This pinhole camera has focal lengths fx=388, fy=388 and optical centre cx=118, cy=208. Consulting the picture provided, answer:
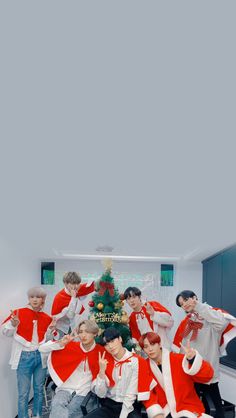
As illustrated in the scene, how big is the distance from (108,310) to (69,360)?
0.94 meters

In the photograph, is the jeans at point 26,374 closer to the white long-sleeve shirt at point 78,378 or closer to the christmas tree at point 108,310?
the white long-sleeve shirt at point 78,378

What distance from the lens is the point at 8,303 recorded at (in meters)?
3.68

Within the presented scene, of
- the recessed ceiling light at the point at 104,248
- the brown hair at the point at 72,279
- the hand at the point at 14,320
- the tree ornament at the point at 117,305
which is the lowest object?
the hand at the point at 14,320

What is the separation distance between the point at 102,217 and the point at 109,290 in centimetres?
90

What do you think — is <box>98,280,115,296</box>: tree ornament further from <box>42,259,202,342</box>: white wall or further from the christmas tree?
<box>42,259,202,342</box>: white wall

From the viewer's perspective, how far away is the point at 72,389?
326 centimetres

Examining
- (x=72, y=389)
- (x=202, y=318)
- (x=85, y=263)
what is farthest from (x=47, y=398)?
(x=202, y=318)

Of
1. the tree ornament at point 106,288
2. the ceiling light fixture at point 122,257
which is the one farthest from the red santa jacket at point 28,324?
the ceiling light fixture at point 122,257

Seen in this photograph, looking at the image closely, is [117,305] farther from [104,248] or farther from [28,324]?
[28,324]

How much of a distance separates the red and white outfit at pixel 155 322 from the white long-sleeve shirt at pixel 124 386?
2.88 feet

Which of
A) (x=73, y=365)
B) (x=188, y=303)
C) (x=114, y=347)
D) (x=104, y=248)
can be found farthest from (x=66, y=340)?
(x=104, y=248)

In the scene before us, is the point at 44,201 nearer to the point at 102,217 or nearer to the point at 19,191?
the point at 19,191

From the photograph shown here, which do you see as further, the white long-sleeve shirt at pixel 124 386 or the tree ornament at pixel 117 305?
the tree ornament at pixel 117 305

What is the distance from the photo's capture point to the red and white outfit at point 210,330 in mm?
3281
